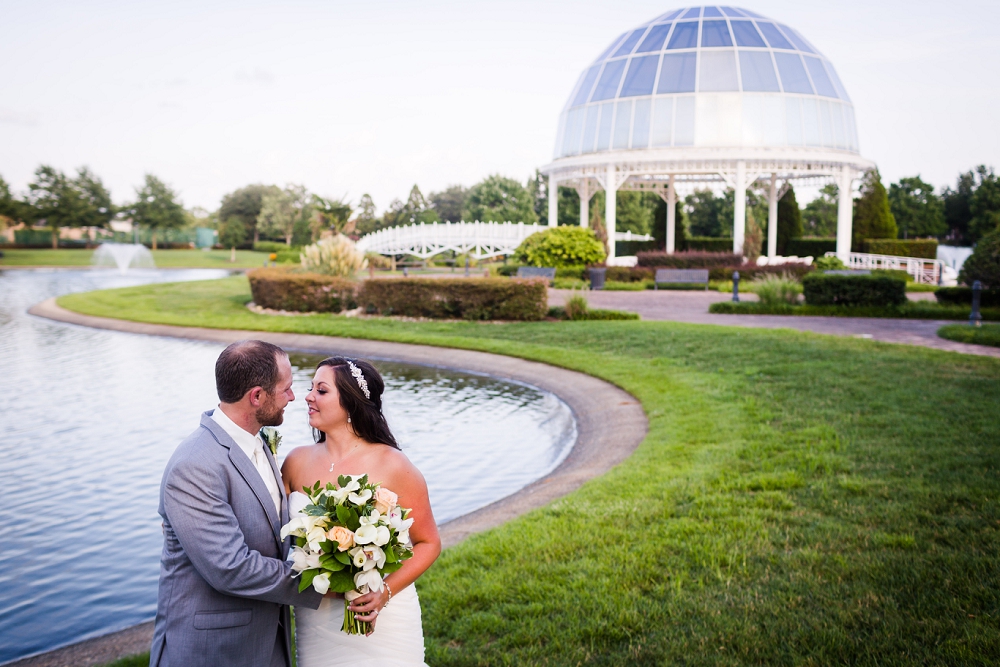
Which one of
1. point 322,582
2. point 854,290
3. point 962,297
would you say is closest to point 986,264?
point 962,297

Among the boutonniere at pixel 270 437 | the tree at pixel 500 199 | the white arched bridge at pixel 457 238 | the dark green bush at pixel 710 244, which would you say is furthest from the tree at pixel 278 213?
the boutonniere at pixel 270 437

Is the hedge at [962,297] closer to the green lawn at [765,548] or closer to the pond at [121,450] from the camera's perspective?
the green lawn at [765,548]

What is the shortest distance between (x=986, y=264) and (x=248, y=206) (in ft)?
233

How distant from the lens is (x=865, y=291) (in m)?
19.3

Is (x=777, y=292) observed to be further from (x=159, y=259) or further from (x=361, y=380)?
(x=159, y=259)

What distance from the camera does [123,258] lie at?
4778 centimetres

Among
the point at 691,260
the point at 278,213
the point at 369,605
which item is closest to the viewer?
the point at 369,605

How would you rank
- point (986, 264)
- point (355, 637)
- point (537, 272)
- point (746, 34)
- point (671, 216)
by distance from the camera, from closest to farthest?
point (355, 637) → point (986, 264) → point (537, 272) → point (746, 34) → point (671, 216)

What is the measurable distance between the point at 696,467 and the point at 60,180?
69.4 metres

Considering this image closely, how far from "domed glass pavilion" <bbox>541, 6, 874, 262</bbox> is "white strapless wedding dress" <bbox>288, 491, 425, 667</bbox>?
29391 mm

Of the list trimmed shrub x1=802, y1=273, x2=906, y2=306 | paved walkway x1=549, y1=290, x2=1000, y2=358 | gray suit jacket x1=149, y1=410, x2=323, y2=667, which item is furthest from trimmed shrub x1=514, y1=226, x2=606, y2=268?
gray suit jacket x1=149, y1=410, x2=323, y2=667

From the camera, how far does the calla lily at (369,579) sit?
2521 millimetres

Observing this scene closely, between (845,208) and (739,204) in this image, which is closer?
(739,204)

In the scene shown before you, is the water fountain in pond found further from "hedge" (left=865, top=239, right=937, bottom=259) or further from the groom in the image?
the groom
